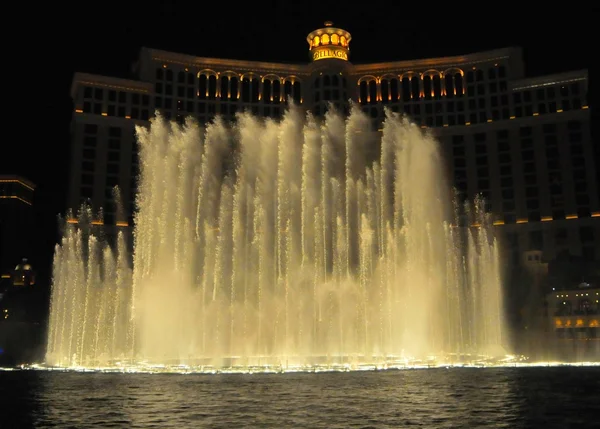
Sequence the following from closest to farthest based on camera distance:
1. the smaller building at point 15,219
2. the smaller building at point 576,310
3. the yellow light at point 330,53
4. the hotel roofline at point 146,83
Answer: the smaller building at point 576,310
the hotel roofline at point 146,83
the yellow light at point 330,53
the smaller building at point 15,219

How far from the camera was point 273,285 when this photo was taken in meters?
41.4

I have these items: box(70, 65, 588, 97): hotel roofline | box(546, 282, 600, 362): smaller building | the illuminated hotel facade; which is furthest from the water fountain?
box(70, 65, 588, 97): hotel roofline

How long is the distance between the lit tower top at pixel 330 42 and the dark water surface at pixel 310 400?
64525 millimetres

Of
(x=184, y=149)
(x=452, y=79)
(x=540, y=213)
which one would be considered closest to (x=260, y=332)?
(x=184, y=149)

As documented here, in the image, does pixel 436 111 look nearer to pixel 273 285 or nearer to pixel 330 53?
pixel 330 53

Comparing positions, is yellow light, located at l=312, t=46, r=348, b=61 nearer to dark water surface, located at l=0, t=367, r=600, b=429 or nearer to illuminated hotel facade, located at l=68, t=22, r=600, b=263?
illuminated hotel facade, located at l=68, t=22, r=600, b=263

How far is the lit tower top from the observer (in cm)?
8462

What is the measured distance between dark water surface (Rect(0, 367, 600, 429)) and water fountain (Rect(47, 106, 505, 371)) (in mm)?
8402

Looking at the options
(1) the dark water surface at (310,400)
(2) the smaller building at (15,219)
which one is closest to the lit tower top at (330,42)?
(2) the smaller building at (15,219)

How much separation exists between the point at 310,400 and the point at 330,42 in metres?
72.8

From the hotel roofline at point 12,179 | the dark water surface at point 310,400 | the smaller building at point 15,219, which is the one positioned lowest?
the dark water surface at point 310,400

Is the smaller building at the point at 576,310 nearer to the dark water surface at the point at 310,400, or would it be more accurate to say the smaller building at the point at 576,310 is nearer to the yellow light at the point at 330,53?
the dark water surface at the point at 310,400

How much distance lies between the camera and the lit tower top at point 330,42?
278 feet

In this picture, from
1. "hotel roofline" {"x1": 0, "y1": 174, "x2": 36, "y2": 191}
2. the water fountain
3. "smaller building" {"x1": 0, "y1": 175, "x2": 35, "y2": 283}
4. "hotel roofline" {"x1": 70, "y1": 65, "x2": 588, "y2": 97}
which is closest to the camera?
the water fountain
